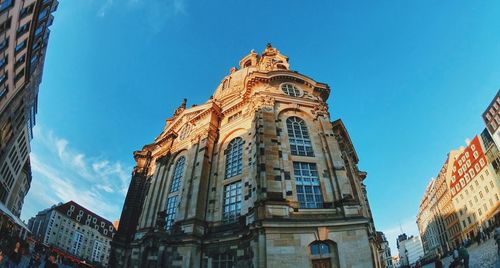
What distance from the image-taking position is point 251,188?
2336 centimetres

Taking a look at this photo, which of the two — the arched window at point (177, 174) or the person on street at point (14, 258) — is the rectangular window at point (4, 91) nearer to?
the arched window at point (177, 174)

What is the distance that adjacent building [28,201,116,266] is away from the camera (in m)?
64.9

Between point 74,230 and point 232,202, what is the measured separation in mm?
67637

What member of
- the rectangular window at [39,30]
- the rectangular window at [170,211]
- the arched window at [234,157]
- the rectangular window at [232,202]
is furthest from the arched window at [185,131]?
the rectangular window at [39,30]

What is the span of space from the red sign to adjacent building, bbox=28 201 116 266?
87718 mm

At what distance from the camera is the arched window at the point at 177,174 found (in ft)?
99.6

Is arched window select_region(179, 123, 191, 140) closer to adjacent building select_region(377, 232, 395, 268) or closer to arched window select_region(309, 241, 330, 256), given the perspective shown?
arched window select_region(309, 241, 330, 256)

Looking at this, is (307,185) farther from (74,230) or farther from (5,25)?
(74,230)

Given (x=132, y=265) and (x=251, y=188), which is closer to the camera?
(x=251, y=188)

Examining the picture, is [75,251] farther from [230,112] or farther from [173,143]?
[230,112]

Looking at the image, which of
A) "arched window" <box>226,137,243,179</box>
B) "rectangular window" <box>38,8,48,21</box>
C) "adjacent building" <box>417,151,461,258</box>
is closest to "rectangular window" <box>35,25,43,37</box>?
"rectangular window" <box>38,8,48,21</box>

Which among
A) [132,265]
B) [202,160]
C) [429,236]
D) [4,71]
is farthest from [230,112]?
[429,236]

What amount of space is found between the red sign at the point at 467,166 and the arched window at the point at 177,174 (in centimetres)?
6309

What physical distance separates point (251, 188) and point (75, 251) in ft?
233
